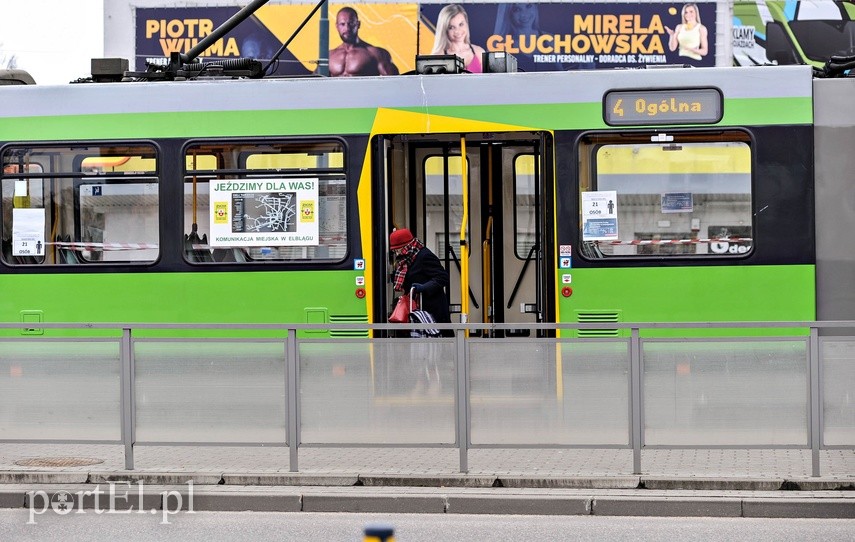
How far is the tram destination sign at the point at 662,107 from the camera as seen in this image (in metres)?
12.2

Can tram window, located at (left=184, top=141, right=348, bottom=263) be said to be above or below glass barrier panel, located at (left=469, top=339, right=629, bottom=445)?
above

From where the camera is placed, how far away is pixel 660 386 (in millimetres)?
9469

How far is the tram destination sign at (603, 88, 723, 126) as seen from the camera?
12.2m

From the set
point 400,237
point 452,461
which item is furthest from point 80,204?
point 452,461

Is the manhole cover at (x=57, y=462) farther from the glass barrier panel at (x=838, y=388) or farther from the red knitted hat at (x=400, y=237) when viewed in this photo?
the glass barrier panel at (x=838, y=388)

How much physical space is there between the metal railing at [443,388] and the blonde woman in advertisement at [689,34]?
590 inches

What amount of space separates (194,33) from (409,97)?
1279 centimetres

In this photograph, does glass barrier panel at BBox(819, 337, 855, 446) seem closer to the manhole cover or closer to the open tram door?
the open tram door

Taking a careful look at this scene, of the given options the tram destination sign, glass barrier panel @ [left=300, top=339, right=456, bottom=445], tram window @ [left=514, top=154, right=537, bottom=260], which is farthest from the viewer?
tram window @ [left=514, top=154, right=537, bottom=260]

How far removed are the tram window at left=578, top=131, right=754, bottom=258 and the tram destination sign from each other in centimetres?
17

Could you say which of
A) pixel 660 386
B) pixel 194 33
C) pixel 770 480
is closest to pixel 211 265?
pixel 660 386

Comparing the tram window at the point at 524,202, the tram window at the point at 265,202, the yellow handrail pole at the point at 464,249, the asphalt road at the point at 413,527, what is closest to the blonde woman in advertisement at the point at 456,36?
the tram window at the point at 524,202

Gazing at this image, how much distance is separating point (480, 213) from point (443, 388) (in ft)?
12.7

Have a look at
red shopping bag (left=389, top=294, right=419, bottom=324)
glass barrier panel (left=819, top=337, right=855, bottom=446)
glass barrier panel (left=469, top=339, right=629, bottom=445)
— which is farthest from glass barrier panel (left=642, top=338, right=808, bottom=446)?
red shopping bag (left=389, top=294, right=419, bottom=324)
